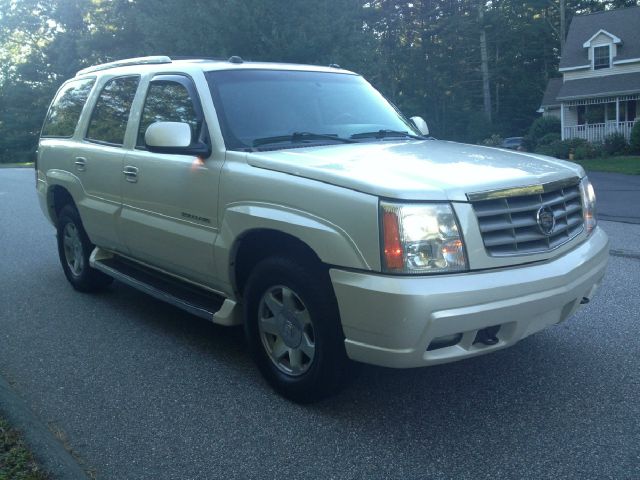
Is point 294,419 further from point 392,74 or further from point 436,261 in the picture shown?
point 392,74

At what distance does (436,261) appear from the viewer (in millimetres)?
3543

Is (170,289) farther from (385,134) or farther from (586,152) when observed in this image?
(586,152)

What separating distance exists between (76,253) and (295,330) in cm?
356

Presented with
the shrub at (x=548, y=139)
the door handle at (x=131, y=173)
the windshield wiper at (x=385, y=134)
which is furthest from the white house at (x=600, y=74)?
the door handle at (x=131, y=173)

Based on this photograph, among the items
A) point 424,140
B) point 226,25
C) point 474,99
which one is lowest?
point 474,99

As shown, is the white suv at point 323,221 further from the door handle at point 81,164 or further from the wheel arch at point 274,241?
the door handle at point 81,164

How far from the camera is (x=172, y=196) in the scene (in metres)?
4.96

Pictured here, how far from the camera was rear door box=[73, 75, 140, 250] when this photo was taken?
18.8 ft

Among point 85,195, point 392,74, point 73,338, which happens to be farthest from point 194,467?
point 392,74

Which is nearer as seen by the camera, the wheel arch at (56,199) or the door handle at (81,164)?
the door handle at (81,164)

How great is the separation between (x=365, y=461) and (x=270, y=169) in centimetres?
170

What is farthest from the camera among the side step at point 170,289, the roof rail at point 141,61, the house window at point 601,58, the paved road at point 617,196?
the house window at point 601,58

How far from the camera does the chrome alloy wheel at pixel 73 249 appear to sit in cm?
678

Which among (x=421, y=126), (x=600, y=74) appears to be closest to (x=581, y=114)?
(x=600, y=74)
